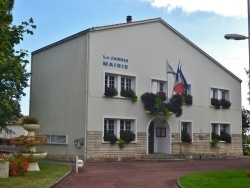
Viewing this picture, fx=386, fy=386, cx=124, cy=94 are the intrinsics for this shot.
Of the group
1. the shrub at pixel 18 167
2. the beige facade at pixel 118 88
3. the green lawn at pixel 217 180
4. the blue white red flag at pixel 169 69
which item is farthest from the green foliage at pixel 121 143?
the shrub at pixel 18 167

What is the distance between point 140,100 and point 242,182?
39.0ft

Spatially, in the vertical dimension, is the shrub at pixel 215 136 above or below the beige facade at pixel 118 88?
below

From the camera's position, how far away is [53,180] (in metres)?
13.2

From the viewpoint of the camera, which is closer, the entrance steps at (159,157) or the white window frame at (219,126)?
the entrance steps at (159,157)

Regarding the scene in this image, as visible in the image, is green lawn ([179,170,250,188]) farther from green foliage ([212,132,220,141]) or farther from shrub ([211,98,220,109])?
shrub ([211,98,220,109])

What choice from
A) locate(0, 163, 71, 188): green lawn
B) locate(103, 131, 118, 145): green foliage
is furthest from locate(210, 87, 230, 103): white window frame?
locate(0, 163, 71, 188): green lawn

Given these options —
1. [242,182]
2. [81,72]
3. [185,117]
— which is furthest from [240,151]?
[242,182]

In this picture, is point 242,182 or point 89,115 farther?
point 89,115

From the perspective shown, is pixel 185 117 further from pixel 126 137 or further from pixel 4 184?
pixel 4 184

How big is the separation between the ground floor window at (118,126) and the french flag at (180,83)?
396cm

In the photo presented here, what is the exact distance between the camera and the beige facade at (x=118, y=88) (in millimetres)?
22375

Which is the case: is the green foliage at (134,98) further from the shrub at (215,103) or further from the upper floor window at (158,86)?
the shrub at (215,103)

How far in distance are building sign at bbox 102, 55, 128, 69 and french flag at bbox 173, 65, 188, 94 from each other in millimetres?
4069

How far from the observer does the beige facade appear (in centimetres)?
2238
